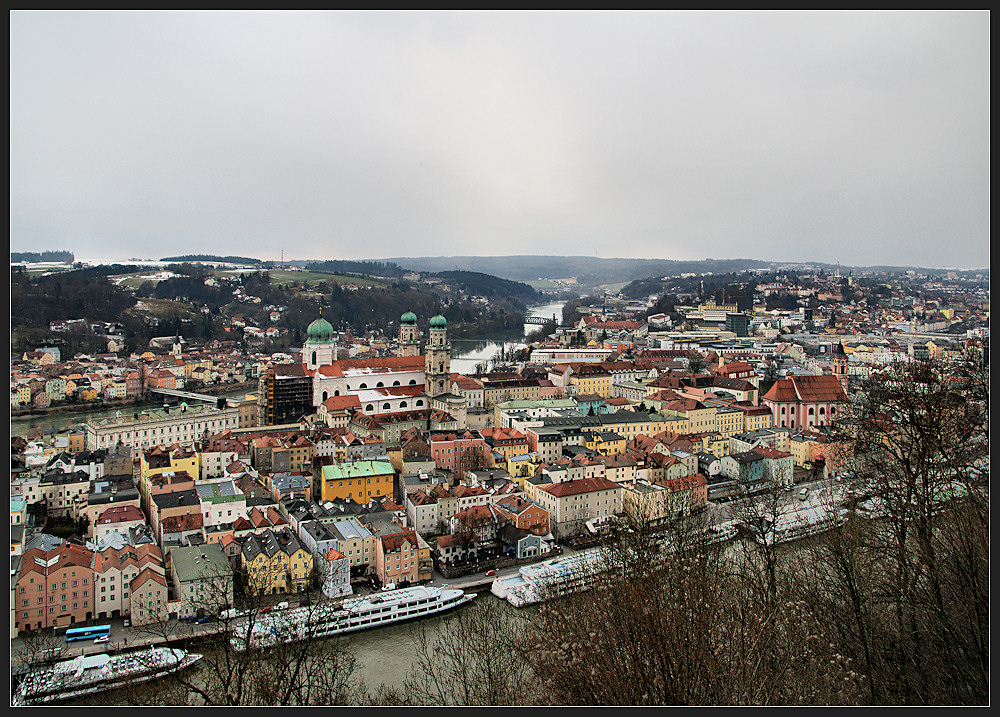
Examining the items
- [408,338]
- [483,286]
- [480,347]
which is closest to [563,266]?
[483,286]

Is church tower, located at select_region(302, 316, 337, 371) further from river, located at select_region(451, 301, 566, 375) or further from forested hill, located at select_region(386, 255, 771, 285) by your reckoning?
forested hill, located at select_region(386, 255, 771, 285)

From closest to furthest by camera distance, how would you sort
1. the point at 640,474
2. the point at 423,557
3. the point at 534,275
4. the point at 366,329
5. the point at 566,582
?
1. the point at 566,582
2. the point at 423,557
3. the point at 640,474
4. the point at 366,329
5. the point at 534,275

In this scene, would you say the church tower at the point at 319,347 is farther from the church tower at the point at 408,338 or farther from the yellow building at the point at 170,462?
the yellow building at the point at 170,462

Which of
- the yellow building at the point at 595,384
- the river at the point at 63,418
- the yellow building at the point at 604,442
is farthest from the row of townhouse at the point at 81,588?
the yellow building at the point at 595,384

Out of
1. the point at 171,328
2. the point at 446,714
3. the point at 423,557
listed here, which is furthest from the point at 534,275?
the point at 446,714

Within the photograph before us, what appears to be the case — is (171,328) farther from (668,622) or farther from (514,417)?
(668,622)

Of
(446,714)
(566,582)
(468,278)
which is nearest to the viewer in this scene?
(446,714)

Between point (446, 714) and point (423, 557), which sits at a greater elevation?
point (446, 714)
